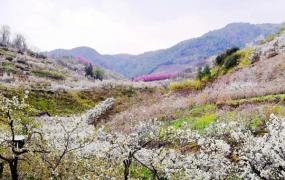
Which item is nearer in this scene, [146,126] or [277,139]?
[277,139]

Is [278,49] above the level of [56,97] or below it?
above

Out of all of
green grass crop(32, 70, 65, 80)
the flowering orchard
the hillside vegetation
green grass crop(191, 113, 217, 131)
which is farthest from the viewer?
green grass crop(32, 70, 65, 80)

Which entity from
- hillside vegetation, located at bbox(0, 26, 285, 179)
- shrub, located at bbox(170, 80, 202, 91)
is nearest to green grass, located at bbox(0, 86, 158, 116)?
hillside vegetation, located at bbox(0, 26, 285, 179)

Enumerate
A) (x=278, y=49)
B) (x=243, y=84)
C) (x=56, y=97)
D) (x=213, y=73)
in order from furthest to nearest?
(x=56, y=97), (x=213, y=73), (x=278, y=49), (x=243, y=84)

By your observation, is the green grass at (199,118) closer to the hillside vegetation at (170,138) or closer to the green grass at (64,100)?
the hillside vegetation at (170,138)

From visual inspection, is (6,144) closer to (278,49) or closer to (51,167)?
(51,167)

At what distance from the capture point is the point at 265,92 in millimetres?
33406

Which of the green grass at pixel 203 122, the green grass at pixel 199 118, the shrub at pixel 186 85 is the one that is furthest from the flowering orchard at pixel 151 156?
the shrub at pixel 186 85

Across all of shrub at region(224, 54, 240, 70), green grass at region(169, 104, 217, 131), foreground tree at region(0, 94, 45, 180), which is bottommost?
green grass at region(169, 104, 217, 131)

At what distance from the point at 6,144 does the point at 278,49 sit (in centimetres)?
4195

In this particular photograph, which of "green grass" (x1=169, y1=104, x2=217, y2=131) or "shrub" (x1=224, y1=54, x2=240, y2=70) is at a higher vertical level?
"shrub" (x1=224, y1=54, x2=240, y2=70)

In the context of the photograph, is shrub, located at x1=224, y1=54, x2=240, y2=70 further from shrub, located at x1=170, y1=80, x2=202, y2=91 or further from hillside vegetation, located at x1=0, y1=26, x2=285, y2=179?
shrub, located at x1=170, y1=80, x2=202, y2=91

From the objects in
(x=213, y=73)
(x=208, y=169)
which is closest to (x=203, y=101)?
(x=208, y=169)

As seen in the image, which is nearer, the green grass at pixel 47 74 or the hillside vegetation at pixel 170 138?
the hillside vegetation at pixel 170 138
